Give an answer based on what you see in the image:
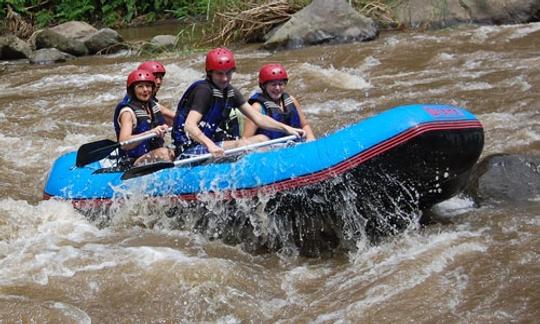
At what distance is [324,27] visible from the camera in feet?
38.8

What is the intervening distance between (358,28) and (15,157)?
6.23 m

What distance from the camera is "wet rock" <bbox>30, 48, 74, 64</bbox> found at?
1408 cm

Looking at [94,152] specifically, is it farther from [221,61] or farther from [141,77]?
[221,61]

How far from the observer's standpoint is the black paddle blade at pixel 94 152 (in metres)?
5.56

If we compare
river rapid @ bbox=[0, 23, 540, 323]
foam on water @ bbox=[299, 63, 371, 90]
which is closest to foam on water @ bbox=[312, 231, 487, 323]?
river rapid @ bbox=[0, 23, 540, 323]

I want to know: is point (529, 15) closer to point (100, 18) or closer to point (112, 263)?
point (112, 263)

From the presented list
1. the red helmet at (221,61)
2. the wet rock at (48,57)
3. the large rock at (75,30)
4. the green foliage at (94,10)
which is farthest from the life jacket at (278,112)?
the green foliage at (94,10)

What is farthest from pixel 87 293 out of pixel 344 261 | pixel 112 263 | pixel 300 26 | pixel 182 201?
pixel 300 26

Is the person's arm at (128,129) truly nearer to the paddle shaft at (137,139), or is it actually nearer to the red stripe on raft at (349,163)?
the paddle shaft at (137,139)

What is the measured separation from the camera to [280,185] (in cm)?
448

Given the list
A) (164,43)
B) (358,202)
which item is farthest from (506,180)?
(164,43)

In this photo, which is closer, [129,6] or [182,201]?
[182,201]

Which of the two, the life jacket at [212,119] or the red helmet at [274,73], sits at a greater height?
the red helmet at [274,73]

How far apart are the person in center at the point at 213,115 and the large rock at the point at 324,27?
6.50 meters
